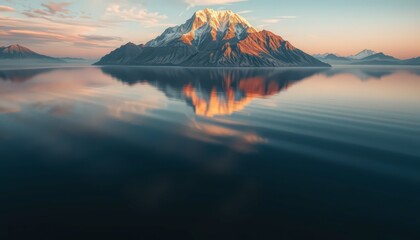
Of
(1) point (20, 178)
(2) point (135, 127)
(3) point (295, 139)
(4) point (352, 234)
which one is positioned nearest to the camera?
(4) point (352, 234)

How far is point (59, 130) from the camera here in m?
31.9

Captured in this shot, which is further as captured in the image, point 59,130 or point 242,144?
point 59,130

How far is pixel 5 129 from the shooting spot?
32.2m

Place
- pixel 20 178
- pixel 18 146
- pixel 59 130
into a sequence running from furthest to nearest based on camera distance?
pixel 59 130, pixel 18 146, pixel 20 178

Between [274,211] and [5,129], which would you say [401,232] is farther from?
[5,129]

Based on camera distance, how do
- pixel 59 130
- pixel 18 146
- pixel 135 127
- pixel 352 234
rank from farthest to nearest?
pixel 135 127 → pixel 59 130 → pixel 18 146 → pixel 352 234

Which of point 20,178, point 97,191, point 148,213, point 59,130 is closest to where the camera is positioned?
point 148,213

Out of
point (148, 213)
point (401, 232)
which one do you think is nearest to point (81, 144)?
point (148, 213)

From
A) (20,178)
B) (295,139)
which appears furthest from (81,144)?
(295,139)

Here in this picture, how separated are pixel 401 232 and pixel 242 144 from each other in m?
16.0

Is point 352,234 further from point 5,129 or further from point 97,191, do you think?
point 5,129

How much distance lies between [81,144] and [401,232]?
92.0 ft

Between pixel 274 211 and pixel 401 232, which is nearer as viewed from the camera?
pixel 401 232

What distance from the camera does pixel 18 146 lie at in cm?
2616
